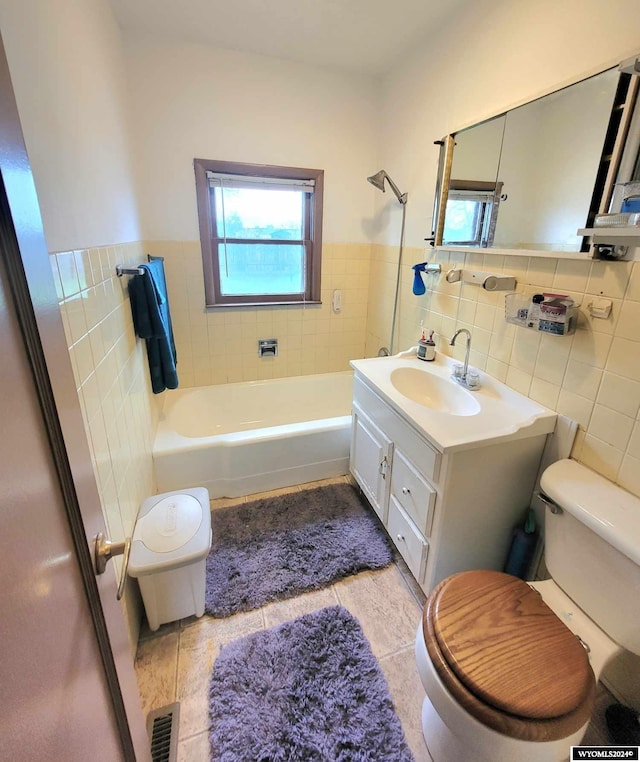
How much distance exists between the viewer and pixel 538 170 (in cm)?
133

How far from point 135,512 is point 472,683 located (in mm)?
1303

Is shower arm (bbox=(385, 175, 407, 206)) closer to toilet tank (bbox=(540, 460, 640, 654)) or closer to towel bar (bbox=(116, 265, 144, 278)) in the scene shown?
towel bar (bbox=(116, 265, 144, 278))

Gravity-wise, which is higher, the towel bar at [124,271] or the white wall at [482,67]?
the white wall at [482,67]

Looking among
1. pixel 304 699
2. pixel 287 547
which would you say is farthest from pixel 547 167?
pixel 304 699

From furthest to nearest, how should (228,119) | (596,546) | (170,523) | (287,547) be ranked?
(228,119)
(287,547)
(170,523)
(596,546)

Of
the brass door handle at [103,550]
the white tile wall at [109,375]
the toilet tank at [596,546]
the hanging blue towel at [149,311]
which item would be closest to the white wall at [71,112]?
the white tile wall at [109,375]

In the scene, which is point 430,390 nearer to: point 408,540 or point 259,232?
point 408,540

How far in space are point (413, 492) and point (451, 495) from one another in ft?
0.64

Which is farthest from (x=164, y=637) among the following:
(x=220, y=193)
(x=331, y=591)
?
(x=220, y=193)

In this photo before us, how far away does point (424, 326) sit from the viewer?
2.13 meters

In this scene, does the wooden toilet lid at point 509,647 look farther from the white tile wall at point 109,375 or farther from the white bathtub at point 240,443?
the white bathtub at point 240,443

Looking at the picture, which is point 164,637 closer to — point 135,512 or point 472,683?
point 135,512

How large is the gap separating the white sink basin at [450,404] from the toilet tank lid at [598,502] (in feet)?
0.58

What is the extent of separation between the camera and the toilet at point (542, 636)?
853 millimetres
